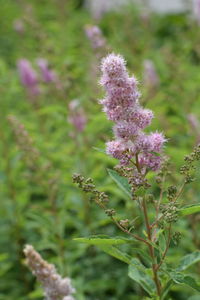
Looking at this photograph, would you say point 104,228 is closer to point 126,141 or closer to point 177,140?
point 177,140

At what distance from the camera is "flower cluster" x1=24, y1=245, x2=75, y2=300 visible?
7.21 ft

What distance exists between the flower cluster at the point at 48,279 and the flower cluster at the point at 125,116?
739mm

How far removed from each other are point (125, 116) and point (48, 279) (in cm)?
91

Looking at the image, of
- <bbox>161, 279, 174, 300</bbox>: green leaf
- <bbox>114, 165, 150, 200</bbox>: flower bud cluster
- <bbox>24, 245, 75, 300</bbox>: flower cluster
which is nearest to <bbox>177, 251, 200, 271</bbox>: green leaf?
<bbox>161, 279, 174, 300</bbox>: green leaf

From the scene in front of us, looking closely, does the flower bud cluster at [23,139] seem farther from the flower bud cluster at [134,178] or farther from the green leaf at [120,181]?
the flower bud cluster at [134,178]

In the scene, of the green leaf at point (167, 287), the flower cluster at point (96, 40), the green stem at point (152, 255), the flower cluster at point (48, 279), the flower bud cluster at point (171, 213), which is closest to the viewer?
the flower bud cluster at point (171, 213)

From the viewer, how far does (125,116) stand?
5.36 ft

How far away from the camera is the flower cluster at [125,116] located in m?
1.63

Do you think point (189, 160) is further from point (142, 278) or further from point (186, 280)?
point (142, 278)

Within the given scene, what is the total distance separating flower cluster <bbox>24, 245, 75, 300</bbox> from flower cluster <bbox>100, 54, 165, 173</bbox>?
74 centimetres

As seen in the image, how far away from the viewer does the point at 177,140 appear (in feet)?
15.4

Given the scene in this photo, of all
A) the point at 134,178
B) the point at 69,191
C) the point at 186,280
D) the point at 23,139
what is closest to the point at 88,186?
the point at 134,178

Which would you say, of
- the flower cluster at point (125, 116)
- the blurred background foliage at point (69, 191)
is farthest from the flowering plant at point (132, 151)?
the blurred background foliage at point (69, 191)

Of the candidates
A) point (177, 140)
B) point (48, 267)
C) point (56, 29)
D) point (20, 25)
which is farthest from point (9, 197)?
point (56, 29)
